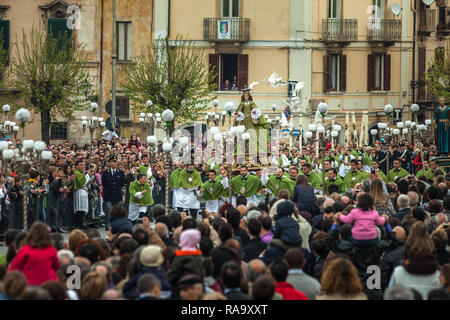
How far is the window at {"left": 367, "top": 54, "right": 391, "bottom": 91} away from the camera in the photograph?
43.0 m

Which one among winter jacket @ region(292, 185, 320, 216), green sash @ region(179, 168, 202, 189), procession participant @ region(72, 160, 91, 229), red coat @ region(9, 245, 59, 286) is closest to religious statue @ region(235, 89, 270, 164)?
green sash @ region(179, 168, 202, 189)

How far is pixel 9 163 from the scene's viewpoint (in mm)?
15086

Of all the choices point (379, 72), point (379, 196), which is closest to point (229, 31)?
point (379, 72)

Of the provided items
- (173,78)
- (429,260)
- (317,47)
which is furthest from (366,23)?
(429,260)

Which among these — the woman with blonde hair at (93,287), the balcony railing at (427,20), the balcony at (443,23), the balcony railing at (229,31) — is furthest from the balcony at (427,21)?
the woman with blonde hair at (93,287)

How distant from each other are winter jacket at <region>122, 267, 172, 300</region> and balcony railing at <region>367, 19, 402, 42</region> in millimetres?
33836

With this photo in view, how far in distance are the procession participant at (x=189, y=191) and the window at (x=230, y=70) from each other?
19617 mm

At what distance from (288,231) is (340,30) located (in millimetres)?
31199

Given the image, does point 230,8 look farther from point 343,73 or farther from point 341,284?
point 341,284

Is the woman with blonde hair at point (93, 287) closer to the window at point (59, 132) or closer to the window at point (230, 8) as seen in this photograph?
the window at point (230, 8)

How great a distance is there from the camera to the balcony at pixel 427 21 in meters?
44.0

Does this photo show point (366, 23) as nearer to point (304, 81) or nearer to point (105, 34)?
point (304, 81)

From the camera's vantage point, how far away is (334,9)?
1665 inches
